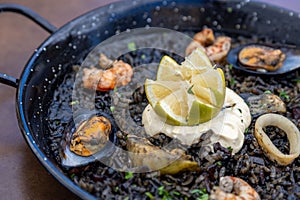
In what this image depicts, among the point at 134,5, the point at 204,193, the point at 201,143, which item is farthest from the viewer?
the point at 134,5

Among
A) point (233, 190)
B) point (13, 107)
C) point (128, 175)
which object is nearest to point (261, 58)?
point (233, 190)

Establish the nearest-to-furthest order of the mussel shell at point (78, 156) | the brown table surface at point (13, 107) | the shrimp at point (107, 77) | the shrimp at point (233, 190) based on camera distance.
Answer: the shrimp at point (233, 190)
the mussel shell at point (78, 156)
the brown table surface at point (13, 107)
the shrimp at point (107, 77)

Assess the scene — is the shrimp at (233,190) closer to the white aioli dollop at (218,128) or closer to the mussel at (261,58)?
the white aioli dollop at (218,128)

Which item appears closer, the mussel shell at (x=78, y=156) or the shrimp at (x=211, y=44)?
the mussel shell at (x=78, y=156)

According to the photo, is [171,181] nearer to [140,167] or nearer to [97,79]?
[140,167]

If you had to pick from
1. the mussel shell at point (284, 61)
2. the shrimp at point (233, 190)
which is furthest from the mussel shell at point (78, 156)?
the mussel shell at point (284, 61)

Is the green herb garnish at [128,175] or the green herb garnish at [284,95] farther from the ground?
the green herb garnish at [128,175]

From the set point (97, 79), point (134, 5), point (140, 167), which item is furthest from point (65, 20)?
point (140, 167)
